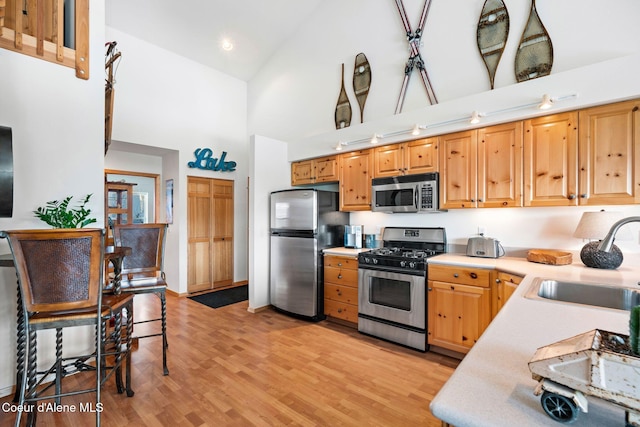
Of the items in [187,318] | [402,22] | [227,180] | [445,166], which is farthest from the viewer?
[227,180]

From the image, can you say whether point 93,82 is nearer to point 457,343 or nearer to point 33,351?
point 33,351

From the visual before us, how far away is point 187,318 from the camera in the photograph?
374 centimetres

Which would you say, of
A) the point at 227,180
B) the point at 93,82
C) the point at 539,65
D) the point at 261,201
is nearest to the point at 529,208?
the point at 539,65

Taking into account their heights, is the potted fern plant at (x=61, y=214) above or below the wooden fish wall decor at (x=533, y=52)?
below

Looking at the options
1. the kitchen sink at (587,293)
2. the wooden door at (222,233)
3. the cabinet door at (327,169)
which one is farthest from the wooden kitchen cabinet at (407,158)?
the wooden door at (222,233)

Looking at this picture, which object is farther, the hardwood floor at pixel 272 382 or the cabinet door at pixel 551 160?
the cabinet door at pixel 551 160

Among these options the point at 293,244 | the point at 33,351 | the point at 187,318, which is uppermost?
the point at 293,244

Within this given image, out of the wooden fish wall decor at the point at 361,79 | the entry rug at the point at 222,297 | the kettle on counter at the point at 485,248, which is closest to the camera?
the kettle on counter at the point at 485,248

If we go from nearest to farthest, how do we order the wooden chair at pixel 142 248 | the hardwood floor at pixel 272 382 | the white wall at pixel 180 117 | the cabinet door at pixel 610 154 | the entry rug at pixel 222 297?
1. the hardwood floor at pixel 272 382
2. the cabinet door at pixel 610 154
3. the wooden chair at pixel 142 248
4. the white wall at pixel 180 117
5. the entry rug at pixel 222 297

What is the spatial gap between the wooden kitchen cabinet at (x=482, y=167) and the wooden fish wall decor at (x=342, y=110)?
1529 mm

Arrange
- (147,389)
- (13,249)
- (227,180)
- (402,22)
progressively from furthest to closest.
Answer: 1. (227,180)
2. (402,22)
3. (147,389)
4. (13,249)

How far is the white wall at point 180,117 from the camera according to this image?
4.21 m

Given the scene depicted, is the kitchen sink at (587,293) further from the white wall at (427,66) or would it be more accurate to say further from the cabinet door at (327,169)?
the cabinet door at (327,169)

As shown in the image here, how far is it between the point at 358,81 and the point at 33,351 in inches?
163
